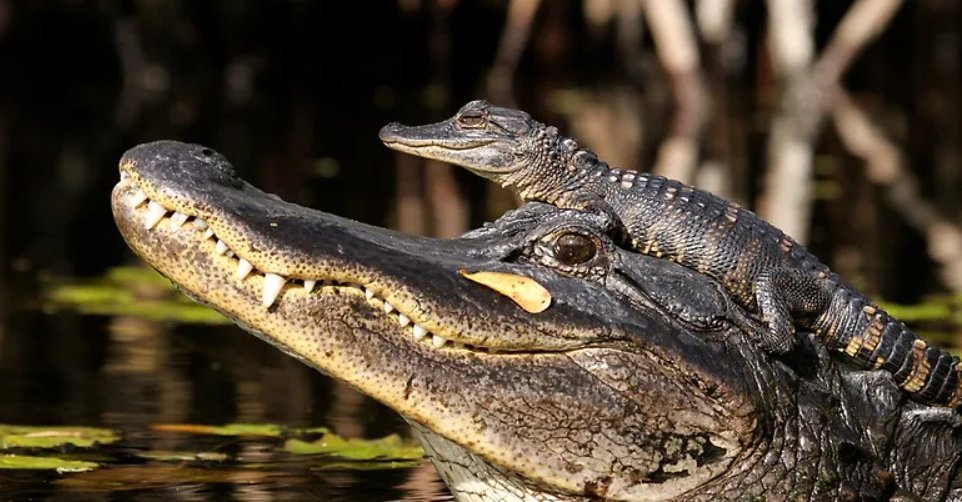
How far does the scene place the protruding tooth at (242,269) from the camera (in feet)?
13.9

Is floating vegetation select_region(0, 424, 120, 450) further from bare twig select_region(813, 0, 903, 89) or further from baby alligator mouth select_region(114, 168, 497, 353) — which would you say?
bare twig select_region(813, 0, 903, 89)

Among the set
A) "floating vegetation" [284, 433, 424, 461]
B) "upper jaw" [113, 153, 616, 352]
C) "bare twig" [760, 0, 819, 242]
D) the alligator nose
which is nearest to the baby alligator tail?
"upper jaw" [113, 153, 616, 352]

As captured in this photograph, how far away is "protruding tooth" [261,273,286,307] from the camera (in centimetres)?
425

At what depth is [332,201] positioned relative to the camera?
14062 millimetres

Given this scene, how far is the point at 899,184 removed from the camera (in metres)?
16.4

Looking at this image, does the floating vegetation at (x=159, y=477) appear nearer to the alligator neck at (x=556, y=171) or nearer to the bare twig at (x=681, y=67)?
the alligator neck at (x=556, y=171)

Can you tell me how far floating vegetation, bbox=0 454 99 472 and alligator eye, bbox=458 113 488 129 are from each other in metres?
1.64

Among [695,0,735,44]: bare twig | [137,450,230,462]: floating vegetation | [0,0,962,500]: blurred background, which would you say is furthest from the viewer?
[695,0,735,44]: bare twig

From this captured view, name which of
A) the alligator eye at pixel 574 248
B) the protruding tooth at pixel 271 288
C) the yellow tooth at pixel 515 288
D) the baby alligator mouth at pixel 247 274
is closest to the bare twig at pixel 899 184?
the alligator eye at pixel 574 248

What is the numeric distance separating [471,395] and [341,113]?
65.4 feet

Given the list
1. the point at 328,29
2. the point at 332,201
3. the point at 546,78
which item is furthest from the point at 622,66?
the point at 332,201

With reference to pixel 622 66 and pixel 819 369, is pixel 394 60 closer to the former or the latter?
pixel 622 66

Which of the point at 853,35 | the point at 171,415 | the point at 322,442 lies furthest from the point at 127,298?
the point at 853,35

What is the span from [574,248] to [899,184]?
1231cm
